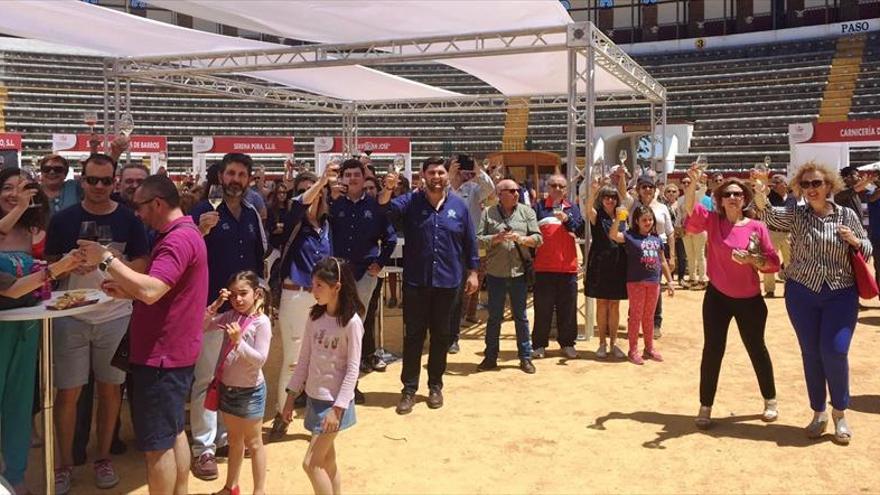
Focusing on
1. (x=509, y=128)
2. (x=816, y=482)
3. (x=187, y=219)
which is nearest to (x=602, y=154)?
(x=509, y=128)

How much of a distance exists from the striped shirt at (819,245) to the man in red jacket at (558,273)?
2.15m

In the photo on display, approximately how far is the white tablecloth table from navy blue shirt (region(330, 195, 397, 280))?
6.67ft

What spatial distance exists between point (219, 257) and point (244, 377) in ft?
2.75

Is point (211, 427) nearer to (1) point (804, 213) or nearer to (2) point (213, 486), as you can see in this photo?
(2) point (213, 486)

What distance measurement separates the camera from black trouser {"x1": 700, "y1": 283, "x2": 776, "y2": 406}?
4348 mm

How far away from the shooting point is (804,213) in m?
4.24

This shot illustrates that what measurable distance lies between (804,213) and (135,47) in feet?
29.6

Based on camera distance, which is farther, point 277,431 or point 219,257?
point 277,431

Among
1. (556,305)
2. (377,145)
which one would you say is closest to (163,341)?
(556,305)

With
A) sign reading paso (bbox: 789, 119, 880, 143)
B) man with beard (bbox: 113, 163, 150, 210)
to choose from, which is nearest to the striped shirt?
man with beard (bbox: 113, 163, 150, 210)

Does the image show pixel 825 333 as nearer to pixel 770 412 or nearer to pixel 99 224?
pixel 770 412

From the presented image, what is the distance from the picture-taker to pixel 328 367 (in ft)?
10.3

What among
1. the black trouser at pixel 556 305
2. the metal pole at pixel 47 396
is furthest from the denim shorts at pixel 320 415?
the black trouser at pixel 556 305

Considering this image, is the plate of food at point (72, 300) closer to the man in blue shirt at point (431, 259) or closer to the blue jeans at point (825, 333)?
the man in blue shirt at point (431, 259)
